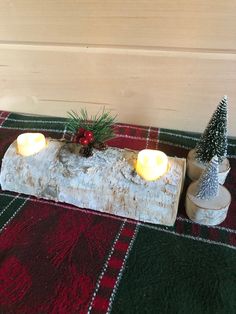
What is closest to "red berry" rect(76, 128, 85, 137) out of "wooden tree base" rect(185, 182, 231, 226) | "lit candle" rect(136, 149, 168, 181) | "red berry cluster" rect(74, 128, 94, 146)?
"red berry cluster" rect(74, 128, 94, 146)

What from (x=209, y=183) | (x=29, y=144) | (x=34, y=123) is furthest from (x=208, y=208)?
(x=34, y=123)

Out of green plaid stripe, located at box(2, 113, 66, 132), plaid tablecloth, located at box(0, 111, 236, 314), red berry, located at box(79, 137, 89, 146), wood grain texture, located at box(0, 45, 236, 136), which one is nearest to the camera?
plaid tablecloth, located at box(0, 111, 236, 314)

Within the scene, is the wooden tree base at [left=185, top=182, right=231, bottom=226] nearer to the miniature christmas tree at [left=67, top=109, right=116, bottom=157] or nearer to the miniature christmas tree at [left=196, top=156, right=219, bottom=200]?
the miniature christmas tree at [left=196, top=156, right=219, bottom=200]

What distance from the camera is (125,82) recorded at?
787 millimetres

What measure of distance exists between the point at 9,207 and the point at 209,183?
1.29ft

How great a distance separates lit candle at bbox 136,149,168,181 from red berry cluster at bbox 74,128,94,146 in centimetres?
10

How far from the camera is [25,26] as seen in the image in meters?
0.77

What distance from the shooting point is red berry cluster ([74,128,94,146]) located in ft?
1.94

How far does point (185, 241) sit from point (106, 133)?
10.0 inches

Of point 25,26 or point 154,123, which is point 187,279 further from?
point 25,26

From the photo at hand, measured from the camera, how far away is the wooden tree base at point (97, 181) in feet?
1.87

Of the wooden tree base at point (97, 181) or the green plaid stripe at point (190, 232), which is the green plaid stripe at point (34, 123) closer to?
the wooden tree base at point (97, 181)

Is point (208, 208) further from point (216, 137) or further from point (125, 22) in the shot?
point (125, 22)

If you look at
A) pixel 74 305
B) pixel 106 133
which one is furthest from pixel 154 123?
pixel 74 305
